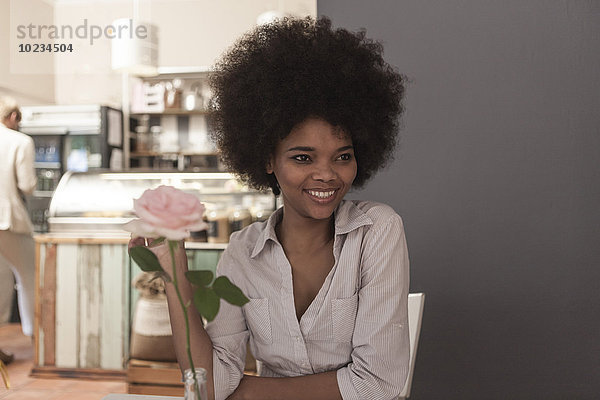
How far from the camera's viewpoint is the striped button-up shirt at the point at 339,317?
116 cm

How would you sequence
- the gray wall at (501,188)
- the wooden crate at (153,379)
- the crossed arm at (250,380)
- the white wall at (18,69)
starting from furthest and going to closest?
the white wall at (18,69) → the wooden crate at (153,379) → the gray wall at (501,188) → the crossed arm at (250,380)

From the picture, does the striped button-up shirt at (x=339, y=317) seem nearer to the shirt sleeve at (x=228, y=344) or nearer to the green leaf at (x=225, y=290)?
the shirt sleeve at (x=228, y=344)

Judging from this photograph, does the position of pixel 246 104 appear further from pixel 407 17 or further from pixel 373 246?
pixel 407 17

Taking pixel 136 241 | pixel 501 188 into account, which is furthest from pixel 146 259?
pixel 501 188

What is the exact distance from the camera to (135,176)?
3.66 meters

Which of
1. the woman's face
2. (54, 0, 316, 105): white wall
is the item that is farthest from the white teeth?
(54, 0, 316, 105): white wall

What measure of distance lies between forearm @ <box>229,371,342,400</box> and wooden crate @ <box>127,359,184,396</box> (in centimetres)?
197

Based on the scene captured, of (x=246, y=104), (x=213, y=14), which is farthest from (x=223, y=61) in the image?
(x=213, y=14)

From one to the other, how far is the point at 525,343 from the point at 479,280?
0.79 ft

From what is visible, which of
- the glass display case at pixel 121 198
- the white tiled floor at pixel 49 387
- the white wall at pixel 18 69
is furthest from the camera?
the white wall at pixel 18 69

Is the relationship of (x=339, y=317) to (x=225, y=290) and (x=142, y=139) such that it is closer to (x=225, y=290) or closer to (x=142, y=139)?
(x=225, y=290)

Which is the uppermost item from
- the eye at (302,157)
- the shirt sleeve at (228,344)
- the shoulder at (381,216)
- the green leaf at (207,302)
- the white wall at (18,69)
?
the white wall at (18,69)

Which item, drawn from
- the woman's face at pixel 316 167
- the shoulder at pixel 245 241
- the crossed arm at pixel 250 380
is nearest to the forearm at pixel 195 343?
the crossed arm at pixel 250 380

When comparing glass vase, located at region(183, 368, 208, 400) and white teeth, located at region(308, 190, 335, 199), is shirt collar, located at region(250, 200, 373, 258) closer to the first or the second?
white teeth, located at region(308, 190, 335, 199)
